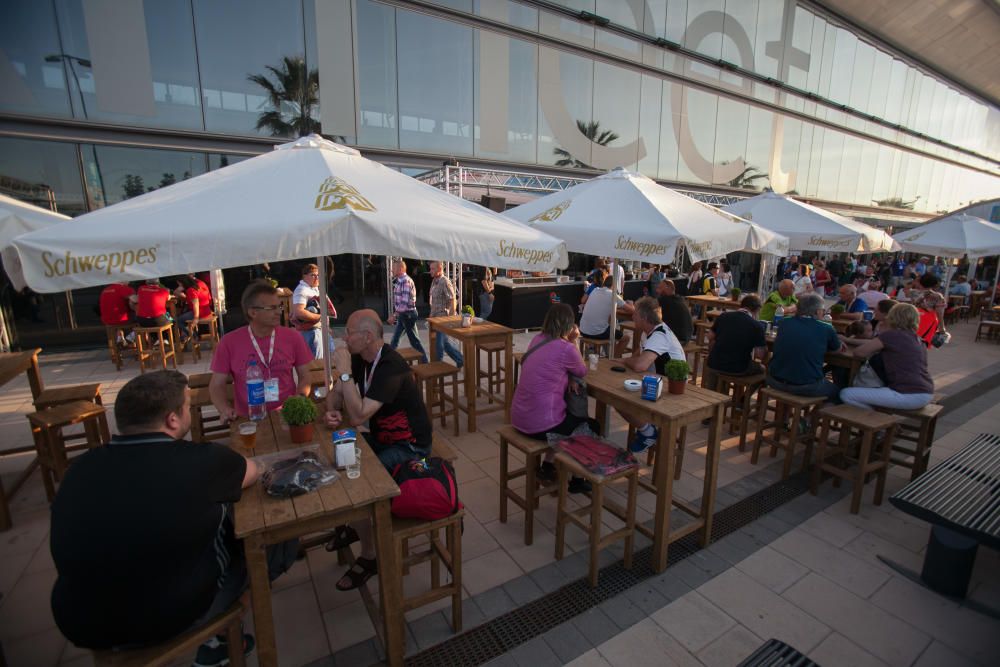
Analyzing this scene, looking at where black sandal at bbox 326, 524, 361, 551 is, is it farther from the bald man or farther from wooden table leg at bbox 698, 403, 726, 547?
the bald man

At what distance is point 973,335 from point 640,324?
44.2ft

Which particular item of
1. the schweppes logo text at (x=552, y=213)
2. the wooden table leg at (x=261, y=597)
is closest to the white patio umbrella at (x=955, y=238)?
the schweppes logo text at (x=552, y=213)

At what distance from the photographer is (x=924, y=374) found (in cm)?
440

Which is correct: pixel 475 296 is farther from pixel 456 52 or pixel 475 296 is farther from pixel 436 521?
pixel 436 521

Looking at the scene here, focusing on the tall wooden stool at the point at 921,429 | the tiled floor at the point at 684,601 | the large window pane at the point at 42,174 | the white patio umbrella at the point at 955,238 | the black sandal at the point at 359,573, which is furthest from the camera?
the white patio umbrella at the point at 955,238

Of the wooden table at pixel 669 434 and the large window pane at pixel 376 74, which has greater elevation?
the large window pane at pixel 376 74

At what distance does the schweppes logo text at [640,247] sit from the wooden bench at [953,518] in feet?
7.50

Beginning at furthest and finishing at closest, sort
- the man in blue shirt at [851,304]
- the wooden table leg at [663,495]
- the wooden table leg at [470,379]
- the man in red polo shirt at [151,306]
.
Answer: the man in red polo shirt at [151,306] < the man in blue shirt at [851,304] < the wooden table leg at [470,379] < the wooden table leg at [663,495]

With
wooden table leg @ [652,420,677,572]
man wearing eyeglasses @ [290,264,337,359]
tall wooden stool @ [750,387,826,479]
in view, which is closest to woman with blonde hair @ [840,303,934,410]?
tall wooden stool @ [750,387,826,479]

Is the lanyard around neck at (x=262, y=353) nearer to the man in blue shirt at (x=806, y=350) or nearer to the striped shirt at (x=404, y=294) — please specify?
the striped shirt at (x=404, y=294)

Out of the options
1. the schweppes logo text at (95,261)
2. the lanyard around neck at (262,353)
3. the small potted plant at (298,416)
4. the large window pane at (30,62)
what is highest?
the large window pane at (30,62)

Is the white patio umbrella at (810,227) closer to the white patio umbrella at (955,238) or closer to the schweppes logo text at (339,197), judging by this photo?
the white patio umbrella at (955,238)

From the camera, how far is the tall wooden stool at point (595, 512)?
2951mm

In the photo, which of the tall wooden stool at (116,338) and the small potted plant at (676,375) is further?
the tall wooden stool at (116,338)
